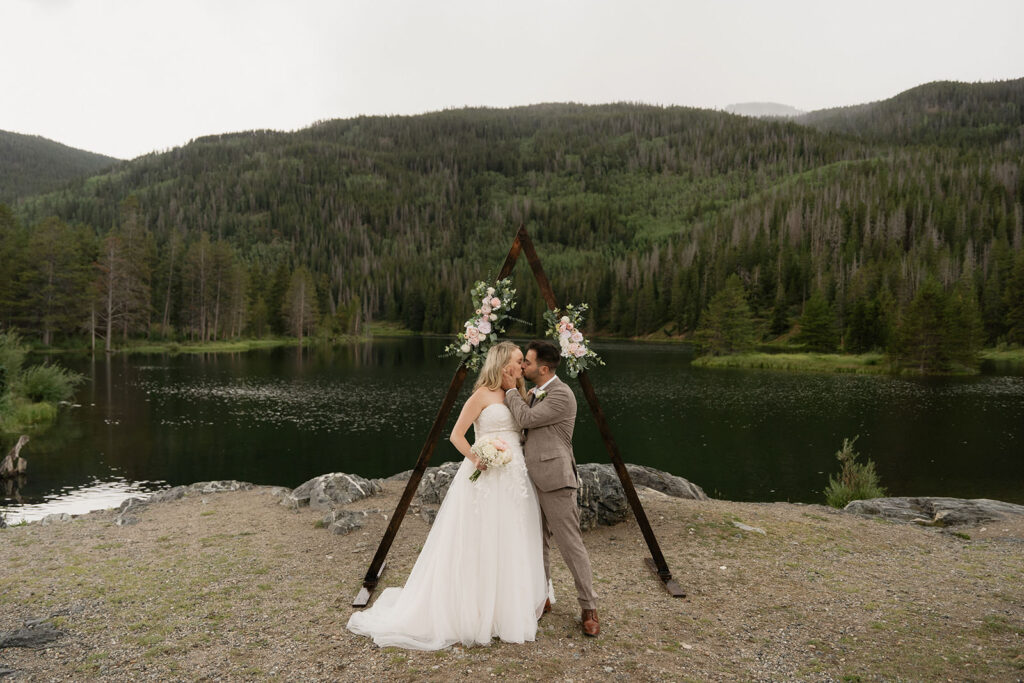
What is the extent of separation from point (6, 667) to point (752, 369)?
68.2 m

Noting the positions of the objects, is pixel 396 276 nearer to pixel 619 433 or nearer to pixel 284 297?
pixel 284 297

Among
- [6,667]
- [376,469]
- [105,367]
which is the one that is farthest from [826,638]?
[105,367]

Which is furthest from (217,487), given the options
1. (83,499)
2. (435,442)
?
(435,442)

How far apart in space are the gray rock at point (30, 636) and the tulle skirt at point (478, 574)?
10.3 feet

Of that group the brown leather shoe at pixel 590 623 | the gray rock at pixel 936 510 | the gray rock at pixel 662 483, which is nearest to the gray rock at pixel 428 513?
the brown leather shoe at pixel 590 623

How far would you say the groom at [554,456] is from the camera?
5.84m

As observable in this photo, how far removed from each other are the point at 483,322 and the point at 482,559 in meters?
2.58

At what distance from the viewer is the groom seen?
584cm

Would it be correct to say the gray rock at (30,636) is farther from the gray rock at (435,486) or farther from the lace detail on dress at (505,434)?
the gray rock at (435,486)

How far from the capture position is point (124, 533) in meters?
10.7

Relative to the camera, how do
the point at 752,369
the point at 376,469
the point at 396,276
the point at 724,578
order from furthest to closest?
1. the point at 396,276
2. the point at 752,369
3. the point at 376,469
4. the point at 724,578

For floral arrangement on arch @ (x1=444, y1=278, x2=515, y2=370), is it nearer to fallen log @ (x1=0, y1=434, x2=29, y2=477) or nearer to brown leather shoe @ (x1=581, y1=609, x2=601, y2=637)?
brown leather shoe @ (x1=581, y1=609, x2=601, y2=637)

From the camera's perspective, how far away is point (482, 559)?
19.1ft

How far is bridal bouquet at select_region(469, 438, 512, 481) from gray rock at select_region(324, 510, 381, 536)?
537 centimetres
